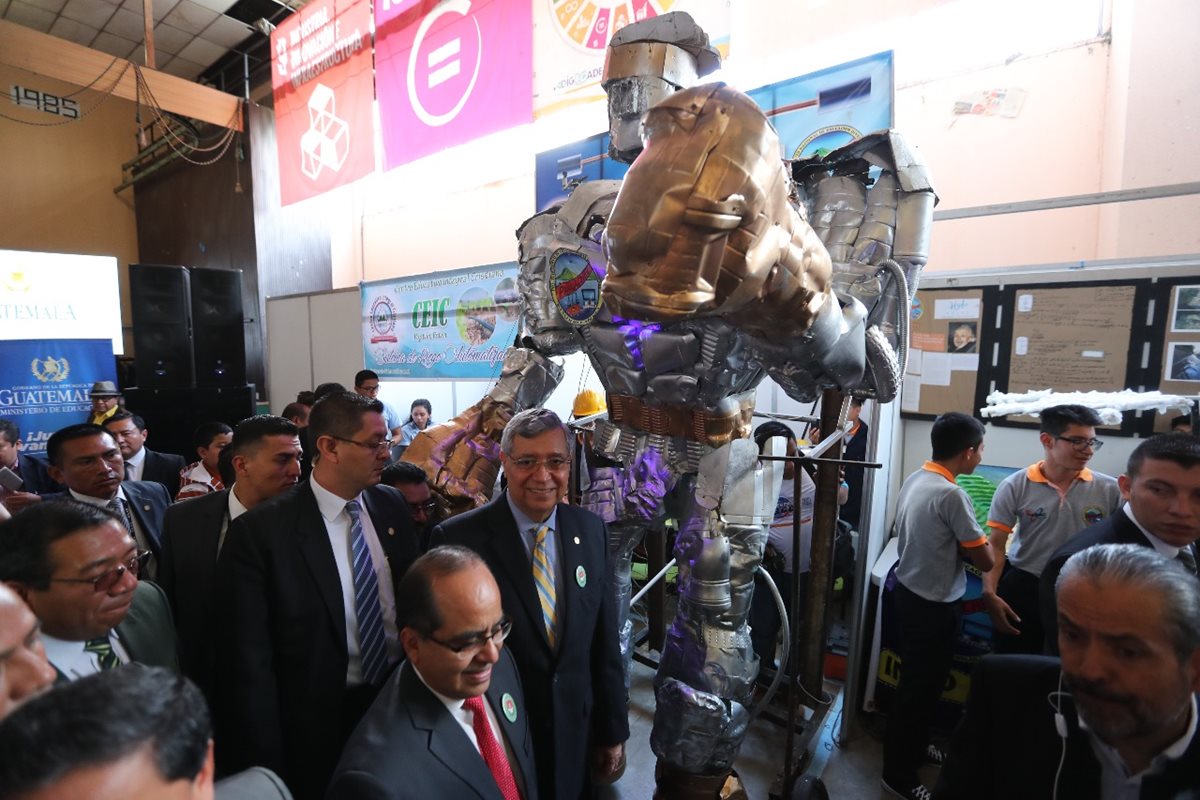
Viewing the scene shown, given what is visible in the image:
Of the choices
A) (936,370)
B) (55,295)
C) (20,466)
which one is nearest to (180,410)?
(55,295)

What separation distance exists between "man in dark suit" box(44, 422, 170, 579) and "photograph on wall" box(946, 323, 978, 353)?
3.40m

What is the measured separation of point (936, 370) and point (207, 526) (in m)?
3.12

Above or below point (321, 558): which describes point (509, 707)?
below

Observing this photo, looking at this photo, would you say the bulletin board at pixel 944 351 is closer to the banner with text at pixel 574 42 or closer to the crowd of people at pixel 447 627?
the crowd of people at pixel 447 627

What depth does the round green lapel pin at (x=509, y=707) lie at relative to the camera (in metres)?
1.16

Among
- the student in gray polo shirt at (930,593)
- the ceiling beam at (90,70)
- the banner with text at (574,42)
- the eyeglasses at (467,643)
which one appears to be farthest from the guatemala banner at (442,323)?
the ceiling beam at (90,70)

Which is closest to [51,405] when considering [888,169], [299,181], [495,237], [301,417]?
[299,181]

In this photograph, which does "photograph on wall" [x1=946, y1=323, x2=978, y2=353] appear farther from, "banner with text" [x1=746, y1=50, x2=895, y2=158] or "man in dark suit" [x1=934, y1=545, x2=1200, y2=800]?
"man in dark suit" [x1=934, y1=545, x2=1200, y2=800]

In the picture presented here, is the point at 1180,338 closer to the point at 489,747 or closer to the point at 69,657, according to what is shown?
the point at 489,747

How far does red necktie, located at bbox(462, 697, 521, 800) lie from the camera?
107cm

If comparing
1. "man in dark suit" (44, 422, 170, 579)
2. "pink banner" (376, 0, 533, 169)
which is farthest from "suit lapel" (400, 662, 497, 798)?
"pink banner" (376, 0, 533, 169)

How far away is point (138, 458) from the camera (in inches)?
125

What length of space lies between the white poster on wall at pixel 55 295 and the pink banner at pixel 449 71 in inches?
169

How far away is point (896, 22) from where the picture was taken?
275cm
